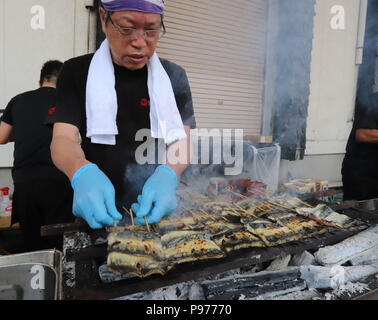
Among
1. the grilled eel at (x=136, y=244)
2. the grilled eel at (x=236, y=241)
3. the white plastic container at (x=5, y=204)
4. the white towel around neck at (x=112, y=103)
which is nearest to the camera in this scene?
the grilled eel at (x=136, y=244)

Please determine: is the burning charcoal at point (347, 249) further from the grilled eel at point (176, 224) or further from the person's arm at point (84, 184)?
the person's arm at point (84, 184)

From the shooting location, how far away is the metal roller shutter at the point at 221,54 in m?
6.04

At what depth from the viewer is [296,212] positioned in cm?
245

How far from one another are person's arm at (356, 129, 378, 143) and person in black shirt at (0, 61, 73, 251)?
4553 millimetres

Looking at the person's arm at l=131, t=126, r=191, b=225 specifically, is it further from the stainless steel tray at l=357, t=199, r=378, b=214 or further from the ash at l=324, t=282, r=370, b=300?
the stainless steel tray at l=357, t=199, r=378, b=214

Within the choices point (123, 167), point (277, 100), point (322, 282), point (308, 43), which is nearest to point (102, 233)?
point (123, 167)

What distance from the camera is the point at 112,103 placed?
2.41 m

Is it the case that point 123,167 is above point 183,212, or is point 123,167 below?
above

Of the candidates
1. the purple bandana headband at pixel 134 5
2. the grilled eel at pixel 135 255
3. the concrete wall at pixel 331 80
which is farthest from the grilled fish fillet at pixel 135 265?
the concrete wall at pixel 331 80

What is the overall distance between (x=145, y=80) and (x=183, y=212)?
54.4 inches

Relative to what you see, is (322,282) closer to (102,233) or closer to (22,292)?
(102,233)

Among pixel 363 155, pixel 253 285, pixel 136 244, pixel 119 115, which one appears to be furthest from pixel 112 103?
pixel 363 155

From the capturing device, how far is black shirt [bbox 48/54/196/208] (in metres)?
2.43

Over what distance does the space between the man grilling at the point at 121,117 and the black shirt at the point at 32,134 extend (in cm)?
144
